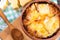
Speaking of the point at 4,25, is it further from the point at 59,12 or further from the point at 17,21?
the point at 59,12

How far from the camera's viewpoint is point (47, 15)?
0.81 m

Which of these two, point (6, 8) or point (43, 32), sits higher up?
point (6, 8)

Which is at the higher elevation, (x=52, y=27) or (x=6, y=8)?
(x=6, y=8)

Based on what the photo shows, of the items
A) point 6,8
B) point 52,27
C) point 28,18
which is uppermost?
point 6,8

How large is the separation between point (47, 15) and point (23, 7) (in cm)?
13

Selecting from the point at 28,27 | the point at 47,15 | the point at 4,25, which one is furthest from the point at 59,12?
the point at 4,25

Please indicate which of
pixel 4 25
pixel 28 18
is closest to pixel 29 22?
pixel 28 18

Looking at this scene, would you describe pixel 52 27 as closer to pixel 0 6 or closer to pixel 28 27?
pixel 28 27

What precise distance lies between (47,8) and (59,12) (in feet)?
0.22

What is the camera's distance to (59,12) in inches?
32.2

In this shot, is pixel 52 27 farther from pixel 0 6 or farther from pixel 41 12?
pixel 0 6

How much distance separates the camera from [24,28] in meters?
0.80

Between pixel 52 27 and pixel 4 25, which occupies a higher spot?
pixel 4 25

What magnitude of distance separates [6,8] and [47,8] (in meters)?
0.22
